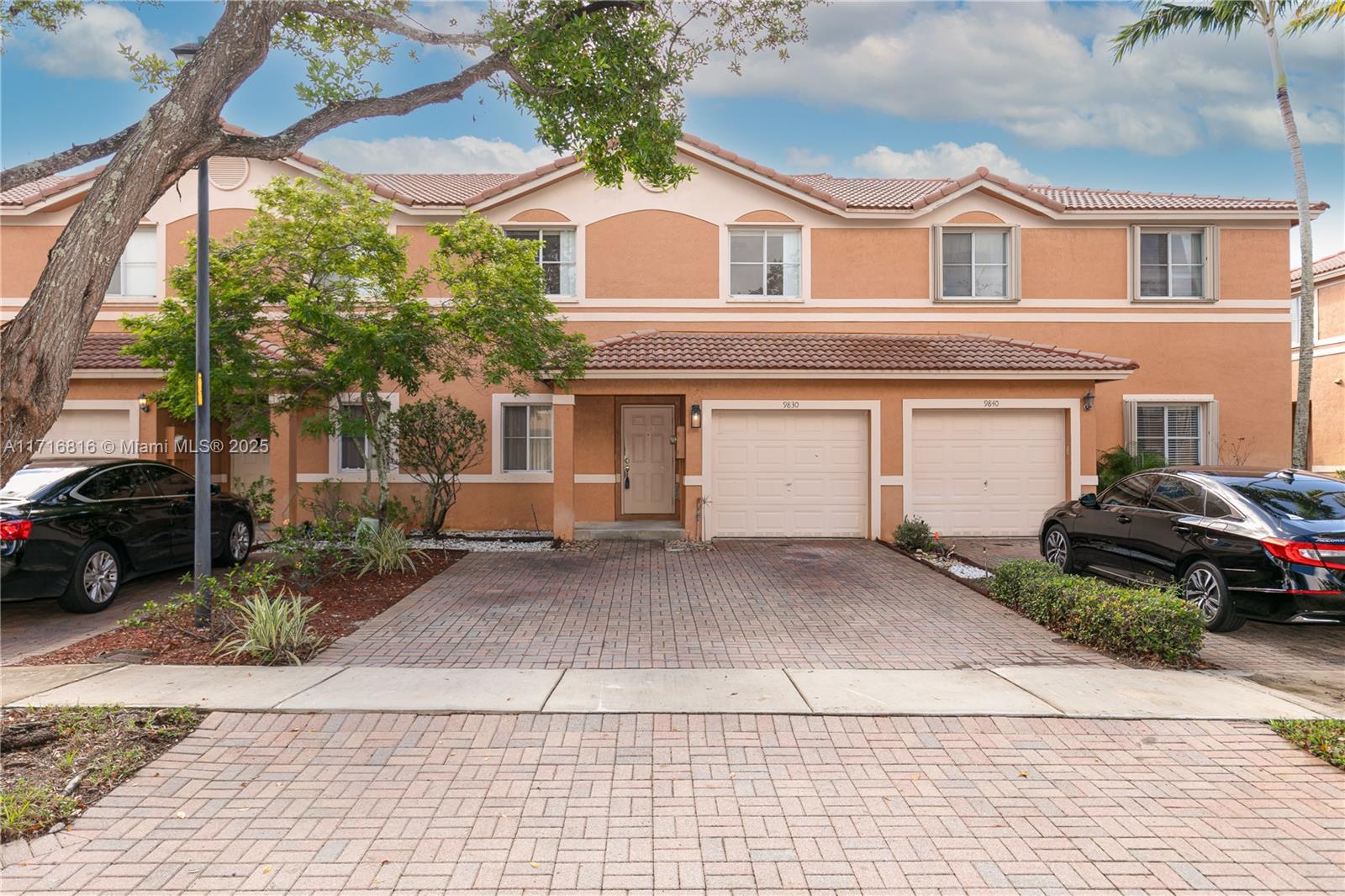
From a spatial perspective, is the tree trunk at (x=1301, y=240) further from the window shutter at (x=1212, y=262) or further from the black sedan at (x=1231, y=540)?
the black sedan at (x=1231, y=540)

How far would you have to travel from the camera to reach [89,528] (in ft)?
26.6

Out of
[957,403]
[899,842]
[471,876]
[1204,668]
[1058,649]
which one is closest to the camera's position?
[471,876]

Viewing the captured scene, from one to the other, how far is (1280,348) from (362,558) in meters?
18.1

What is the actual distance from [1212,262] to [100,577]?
19.7 metres

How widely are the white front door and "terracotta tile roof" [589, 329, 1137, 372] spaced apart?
5.36 feet

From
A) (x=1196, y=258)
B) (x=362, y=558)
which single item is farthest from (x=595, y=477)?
(x=1196, y=258)

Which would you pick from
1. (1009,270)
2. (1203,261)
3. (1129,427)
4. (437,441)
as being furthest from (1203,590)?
(437,441)

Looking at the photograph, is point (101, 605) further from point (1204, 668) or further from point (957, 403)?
point (957, 403)

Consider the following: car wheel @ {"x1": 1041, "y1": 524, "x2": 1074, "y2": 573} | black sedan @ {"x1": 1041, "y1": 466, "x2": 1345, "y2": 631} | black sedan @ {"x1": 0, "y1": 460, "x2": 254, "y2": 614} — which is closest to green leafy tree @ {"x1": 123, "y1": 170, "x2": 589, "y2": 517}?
black sedan @ {"x1": 0, "y1": 460, "x2": 254, "y2": 614}

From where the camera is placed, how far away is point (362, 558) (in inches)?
404

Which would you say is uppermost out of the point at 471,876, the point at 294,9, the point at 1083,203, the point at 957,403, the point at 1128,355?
the point at 1083,203

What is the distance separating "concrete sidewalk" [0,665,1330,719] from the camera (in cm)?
524

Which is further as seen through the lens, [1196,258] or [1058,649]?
[1196,258]

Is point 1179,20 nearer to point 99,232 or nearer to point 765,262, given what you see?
point 765,262
